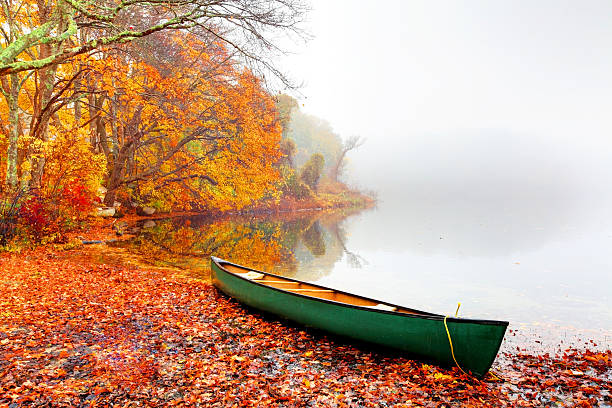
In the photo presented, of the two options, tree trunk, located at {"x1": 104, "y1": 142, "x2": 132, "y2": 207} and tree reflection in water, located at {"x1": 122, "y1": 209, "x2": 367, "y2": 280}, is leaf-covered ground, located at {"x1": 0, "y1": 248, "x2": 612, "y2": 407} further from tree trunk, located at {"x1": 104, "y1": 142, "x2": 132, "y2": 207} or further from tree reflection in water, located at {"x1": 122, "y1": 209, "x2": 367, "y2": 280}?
tree trunk, located at {"x1": 104, "y1": 142, "x2": 132, "y2": 207}

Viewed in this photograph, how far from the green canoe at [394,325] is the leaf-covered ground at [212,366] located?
0.26m

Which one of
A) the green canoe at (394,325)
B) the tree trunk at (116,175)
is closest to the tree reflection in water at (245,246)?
the tree trunk at (116,175)

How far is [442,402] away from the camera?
4.89m

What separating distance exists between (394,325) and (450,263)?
36.4 ft

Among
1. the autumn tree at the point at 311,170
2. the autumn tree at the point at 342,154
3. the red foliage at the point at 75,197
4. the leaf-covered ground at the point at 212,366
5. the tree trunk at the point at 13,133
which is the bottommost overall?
the leaf-covered ground at the point at 212,366

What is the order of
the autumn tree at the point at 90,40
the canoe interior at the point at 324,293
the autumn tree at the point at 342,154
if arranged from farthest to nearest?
the autumn tree at the point at 342,154, the autumn tree at the point at 90,40, the canoe interior at the point at 324,293

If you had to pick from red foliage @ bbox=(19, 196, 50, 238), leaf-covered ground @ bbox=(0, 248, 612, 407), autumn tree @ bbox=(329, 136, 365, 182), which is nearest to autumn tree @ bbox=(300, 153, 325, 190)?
autumn tree @ bbox=(329, 136, 365, 182)

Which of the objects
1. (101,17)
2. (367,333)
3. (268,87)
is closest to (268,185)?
(268,87)

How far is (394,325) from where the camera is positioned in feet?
19.6

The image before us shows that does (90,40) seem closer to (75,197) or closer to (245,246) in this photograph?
(75,197)

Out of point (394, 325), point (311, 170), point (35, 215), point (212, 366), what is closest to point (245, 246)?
point (35, 215)

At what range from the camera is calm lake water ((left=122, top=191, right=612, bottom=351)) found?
9508 millimetres

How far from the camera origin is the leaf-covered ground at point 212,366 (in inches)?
191

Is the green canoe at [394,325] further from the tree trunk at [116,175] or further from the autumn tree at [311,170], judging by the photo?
the autumn tree at [311,170]
